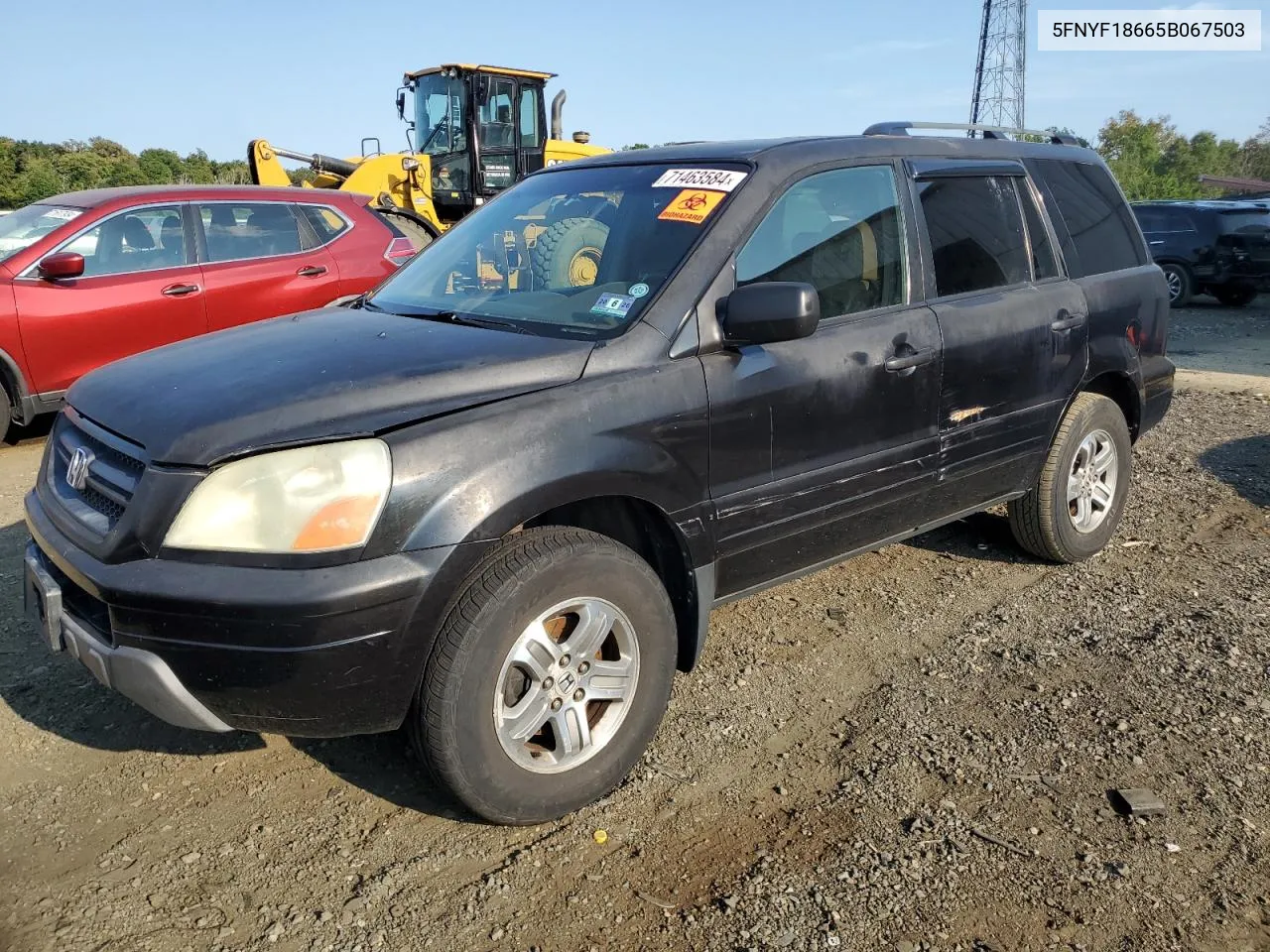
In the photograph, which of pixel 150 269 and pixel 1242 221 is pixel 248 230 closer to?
pixel 150 269

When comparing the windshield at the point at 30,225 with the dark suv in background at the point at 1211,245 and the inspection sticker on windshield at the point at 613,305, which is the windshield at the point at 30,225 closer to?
the inspection sticker on windshield at the point at 613,305

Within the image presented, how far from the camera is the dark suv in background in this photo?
14719 millimetres

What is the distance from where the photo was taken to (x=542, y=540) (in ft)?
8.70

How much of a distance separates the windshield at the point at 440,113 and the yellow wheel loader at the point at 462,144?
13mm

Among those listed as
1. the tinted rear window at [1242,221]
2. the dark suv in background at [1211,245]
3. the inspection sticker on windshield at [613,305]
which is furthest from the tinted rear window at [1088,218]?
the tinted rear window at [1242,221]

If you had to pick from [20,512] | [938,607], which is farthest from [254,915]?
[20,512]

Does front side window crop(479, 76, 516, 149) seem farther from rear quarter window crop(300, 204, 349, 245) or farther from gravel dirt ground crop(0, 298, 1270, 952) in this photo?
gravel dirt ground crop(0, 298, 1270, 952)

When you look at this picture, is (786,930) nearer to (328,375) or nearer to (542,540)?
(542,540)

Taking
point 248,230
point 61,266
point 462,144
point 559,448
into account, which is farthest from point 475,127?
point 559,448

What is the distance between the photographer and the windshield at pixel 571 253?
10.3 ft

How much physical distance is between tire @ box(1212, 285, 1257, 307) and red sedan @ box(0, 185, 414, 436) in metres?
13.1

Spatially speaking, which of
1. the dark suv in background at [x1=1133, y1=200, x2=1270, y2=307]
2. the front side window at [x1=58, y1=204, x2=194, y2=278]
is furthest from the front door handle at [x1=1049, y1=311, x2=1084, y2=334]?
the dark suv in background at [x1=1133, y1=200, x2=1270, y2=307]

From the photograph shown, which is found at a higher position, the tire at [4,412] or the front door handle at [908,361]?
the front door handle at [908,361]

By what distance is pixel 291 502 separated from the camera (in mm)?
2396
